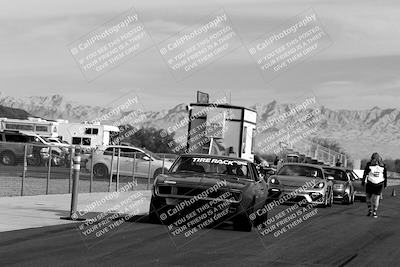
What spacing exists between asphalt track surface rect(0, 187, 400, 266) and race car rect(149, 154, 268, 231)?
0.94ft

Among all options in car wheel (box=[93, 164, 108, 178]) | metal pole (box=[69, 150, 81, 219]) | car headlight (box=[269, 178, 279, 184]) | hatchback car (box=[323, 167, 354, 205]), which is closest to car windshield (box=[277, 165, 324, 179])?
car headlight (box=[269, 178, 279, 184])

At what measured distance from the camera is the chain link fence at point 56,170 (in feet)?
76.2

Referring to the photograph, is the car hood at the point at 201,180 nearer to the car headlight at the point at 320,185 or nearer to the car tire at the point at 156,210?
the car tire at the point at 156,210

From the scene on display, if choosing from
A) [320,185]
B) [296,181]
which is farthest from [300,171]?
[296,181]

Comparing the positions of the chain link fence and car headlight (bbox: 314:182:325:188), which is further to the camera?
car headlight (bbox: 314:182:325:188)

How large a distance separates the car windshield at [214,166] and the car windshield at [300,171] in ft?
30.3

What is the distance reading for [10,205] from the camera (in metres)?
17.7

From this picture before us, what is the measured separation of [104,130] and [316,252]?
40.8m

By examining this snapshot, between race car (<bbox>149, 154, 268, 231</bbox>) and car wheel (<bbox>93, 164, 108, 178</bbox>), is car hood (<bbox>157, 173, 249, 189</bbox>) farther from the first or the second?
car wheel (<bbox>93, 164, 108, 178</bbox>)

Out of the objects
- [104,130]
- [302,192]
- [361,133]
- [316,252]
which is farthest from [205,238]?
[361,133]

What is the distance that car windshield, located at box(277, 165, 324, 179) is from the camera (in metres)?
25.1

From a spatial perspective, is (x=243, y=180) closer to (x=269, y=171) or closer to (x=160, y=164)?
(x=269, y=171)

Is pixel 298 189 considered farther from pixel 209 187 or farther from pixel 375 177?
pixel 209 187

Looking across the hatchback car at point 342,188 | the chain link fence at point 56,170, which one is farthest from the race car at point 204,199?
the hatchback car at point 342,188
